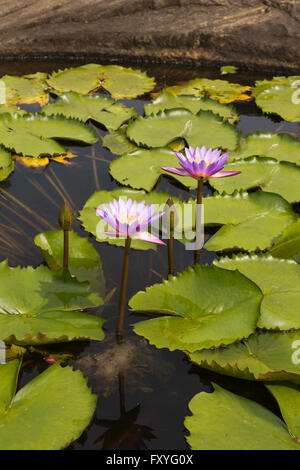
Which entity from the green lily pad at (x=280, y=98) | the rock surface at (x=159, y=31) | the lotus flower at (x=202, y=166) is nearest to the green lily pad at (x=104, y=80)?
the rock surface at (x=159, y=31)

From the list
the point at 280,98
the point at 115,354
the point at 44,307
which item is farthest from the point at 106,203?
the point at 280,98

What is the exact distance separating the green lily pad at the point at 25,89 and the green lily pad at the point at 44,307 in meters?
1.86

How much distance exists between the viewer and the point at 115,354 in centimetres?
146

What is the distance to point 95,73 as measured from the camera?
11.9 feet

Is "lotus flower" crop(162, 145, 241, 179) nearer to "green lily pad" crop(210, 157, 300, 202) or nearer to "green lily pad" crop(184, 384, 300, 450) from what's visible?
"green lily pad" crop(210, 157, 300, 202)

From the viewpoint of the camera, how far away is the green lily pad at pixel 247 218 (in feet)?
6.21

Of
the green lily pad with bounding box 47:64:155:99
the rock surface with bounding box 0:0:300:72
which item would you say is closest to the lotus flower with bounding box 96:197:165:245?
the green lily pad with bounding box 47:64:155:99

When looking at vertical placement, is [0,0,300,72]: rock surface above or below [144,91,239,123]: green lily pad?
above

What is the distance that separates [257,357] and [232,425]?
9.8 inches

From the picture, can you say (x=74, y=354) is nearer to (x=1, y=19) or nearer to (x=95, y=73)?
(x=95, y=73)

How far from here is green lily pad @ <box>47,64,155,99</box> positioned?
3373mm

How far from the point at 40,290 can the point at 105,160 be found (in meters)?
1.15

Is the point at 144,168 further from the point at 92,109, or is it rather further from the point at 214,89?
the point at 214,89

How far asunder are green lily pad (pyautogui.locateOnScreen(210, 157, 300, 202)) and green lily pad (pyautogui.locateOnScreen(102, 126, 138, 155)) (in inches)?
21.9
